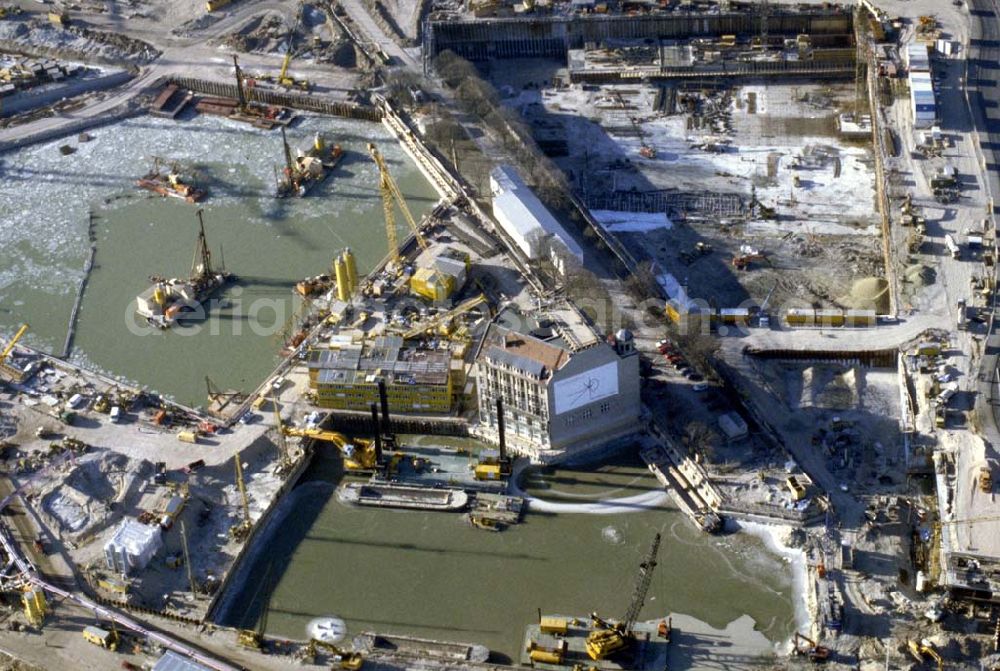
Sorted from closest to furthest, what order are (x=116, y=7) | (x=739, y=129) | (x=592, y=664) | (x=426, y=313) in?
(x=592, y=664) < (x=426, y=313) < (x=739, y=129) < (x=116, y=7)

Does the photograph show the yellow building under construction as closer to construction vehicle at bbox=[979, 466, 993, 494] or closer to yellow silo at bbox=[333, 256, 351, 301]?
yellow silo at bbox=[333, 256, 351, 301]

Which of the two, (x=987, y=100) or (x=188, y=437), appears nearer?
(x=188, y=437)

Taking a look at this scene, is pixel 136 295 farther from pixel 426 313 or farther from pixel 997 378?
pixel 997 378

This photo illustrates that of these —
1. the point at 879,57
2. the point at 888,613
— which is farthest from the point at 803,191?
the point at 888,613

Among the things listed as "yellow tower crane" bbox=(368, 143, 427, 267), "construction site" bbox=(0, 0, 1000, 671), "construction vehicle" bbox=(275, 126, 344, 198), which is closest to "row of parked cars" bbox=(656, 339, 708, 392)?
"construction site" bbox=(0, 0, 1000, 671)

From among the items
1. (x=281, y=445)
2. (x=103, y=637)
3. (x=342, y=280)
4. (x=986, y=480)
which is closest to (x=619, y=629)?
(x=986, y=480)

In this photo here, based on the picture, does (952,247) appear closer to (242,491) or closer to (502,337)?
(502,337)
